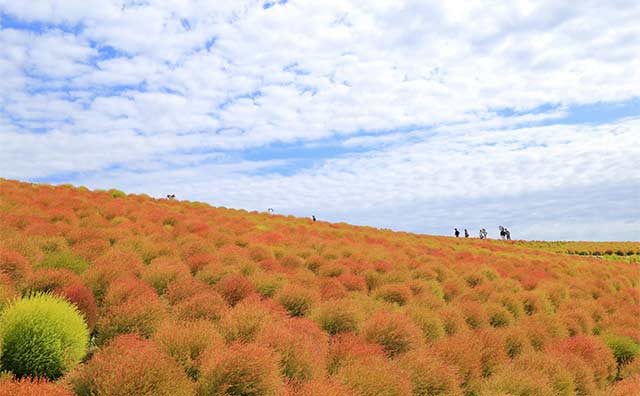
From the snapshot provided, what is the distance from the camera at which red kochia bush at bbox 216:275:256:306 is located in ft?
24.2

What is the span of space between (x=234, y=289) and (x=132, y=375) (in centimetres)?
358

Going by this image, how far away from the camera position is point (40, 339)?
15.4ft

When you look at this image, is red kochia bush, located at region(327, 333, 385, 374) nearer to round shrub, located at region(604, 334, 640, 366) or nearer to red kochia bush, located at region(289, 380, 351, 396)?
red kochia bush, located at region(289, 380, 351, 396)

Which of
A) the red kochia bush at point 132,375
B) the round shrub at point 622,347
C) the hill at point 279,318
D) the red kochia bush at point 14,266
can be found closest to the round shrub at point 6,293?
the hill at point 279,318

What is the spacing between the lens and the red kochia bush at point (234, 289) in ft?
24.2

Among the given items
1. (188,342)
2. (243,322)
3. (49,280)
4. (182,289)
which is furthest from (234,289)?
(49,280)

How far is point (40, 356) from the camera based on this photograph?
4.60m

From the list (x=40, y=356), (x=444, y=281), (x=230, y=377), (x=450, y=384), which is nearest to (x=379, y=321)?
(x=450, y=384)

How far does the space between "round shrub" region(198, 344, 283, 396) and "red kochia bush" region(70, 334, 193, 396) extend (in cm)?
22

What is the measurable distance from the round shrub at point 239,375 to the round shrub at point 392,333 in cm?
235

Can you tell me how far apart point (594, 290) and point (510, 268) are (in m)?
2.63

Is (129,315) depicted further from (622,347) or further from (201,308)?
(622,347)

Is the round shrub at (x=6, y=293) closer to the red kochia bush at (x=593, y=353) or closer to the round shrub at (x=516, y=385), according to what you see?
the round shrub at (x=516, y=385)

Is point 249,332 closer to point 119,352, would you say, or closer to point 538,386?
point 119,352
